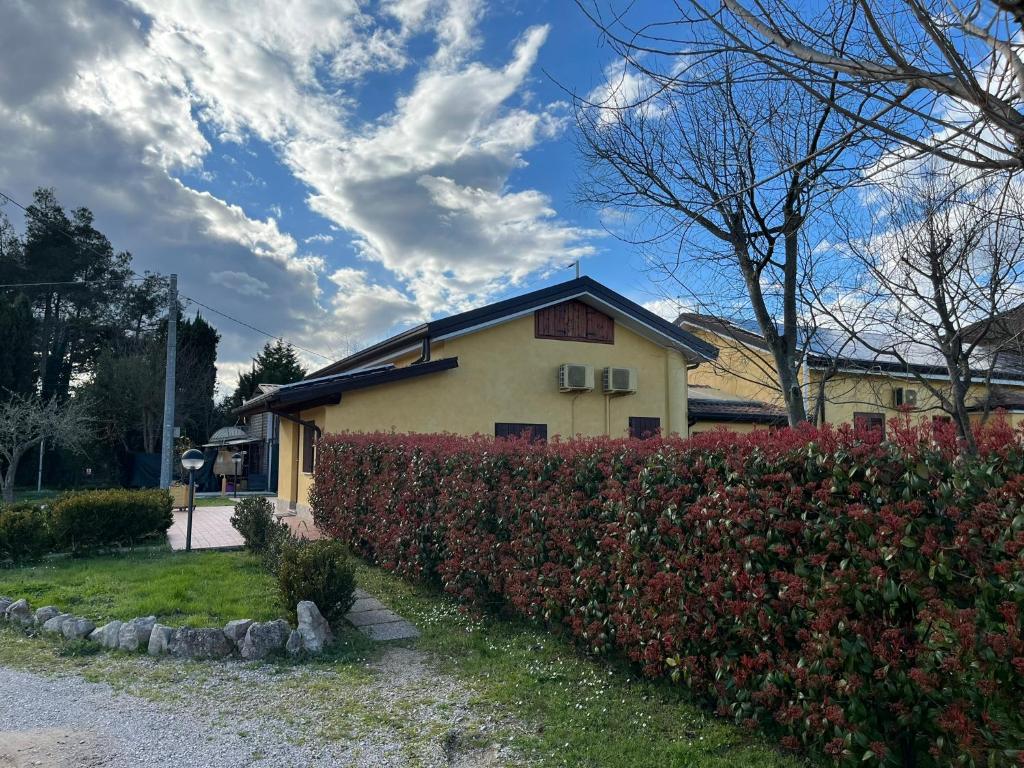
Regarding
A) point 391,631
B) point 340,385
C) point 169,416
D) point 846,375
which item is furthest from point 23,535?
point 846,375

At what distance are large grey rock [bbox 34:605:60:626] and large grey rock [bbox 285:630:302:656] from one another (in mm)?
2697

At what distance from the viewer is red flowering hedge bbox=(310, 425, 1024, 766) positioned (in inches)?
109

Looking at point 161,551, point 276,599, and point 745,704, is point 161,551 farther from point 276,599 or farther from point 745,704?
point 745,704

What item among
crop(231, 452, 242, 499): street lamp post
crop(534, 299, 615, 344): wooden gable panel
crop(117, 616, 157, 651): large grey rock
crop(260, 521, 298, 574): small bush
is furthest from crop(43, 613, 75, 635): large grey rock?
crop(231, 452, 242, 499): street lamp post

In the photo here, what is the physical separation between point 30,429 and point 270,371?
15024 mm

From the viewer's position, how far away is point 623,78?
13.3ft

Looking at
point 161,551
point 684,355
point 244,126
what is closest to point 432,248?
point 244,126

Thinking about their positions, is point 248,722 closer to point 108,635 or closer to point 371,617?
point 108,635

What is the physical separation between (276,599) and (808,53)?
714 centimetres

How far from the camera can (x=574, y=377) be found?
15211 mm

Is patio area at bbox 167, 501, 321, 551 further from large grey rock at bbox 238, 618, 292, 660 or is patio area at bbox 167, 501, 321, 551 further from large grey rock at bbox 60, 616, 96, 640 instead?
large grey rock at bbox 238, 618, 292, 660

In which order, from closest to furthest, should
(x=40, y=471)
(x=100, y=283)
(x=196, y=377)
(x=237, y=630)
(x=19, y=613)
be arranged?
(x=237, y=630)
(x=19, y=613)
(x=40, y=471)
(x=196, y=377)
(x=100, y=283)

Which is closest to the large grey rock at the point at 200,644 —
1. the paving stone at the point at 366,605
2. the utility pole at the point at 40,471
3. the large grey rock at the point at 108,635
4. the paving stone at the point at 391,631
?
the large grey rock at the point at 108,635

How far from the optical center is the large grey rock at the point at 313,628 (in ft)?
19.1
